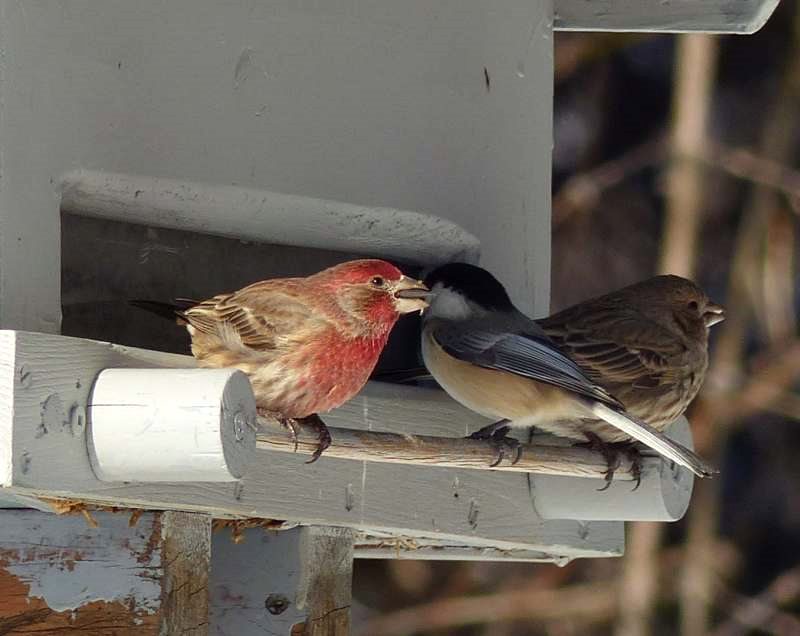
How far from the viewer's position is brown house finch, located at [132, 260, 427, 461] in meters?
4.12

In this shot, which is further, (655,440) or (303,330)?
(655,440)

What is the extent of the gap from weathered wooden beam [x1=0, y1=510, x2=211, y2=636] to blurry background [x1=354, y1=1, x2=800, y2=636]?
463cm

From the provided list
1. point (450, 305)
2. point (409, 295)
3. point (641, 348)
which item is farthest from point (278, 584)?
point (641, 348)

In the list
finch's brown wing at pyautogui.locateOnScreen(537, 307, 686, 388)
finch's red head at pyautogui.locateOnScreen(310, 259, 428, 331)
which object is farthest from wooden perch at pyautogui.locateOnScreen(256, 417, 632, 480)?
finch's brown wing at pyautogui.locateOnScreen(537, 307, 686, 388)

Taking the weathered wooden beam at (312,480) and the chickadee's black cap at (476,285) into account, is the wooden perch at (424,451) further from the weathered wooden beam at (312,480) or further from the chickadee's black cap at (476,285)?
the chickadee's black cap at (476,285)

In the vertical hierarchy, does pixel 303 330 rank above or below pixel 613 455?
above

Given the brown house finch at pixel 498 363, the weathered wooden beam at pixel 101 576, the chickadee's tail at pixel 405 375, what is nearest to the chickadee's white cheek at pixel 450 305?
the brown house finch at pixel 498 363

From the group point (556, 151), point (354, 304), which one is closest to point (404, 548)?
point (354, 304)

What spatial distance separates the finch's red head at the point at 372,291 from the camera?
14.0ft

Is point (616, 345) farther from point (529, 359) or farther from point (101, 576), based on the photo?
point (101, 576)

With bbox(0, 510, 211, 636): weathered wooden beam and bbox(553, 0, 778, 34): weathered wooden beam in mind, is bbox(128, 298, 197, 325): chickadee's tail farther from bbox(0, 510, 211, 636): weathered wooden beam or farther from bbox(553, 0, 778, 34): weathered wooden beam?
bbox(553, 0, 778, 34): weathered wooden beam

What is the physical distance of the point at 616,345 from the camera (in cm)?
536

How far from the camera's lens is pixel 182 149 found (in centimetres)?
416

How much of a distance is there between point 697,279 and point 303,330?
5.03 m
